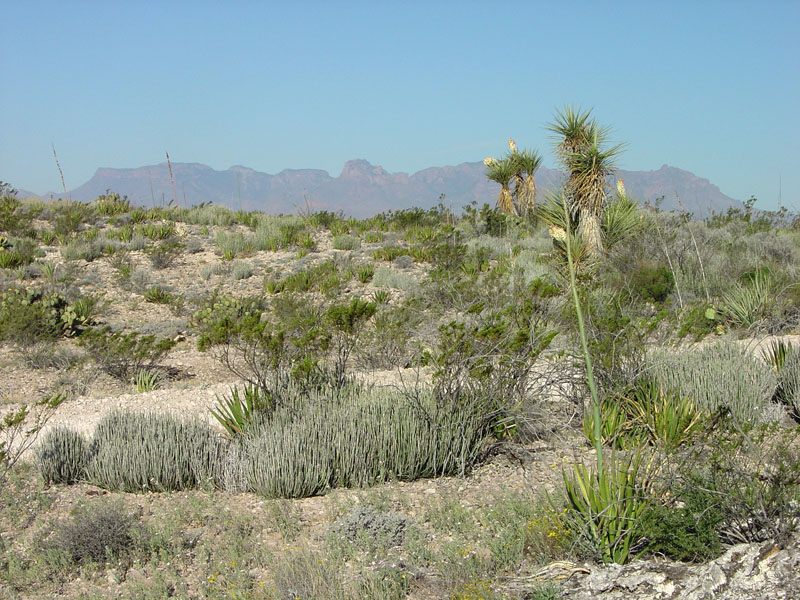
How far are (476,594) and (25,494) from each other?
151 inches

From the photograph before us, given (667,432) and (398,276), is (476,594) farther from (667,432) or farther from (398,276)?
(398,276)

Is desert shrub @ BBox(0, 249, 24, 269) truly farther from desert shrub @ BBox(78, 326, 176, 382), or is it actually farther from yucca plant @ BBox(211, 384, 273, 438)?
yucca plant @ BBox(211, 384, 273, 438)

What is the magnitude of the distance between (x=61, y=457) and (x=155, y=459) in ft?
3.03

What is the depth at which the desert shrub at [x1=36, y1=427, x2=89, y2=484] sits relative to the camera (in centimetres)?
561

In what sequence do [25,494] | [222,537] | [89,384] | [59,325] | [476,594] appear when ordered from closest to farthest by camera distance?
[476,594], [222,537], [25,494], [89,384], [59,325]

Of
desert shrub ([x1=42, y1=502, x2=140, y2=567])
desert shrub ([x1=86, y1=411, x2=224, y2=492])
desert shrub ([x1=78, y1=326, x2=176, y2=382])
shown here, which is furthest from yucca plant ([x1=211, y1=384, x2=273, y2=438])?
desert shrub ([x1=78, y1=326, x2=176, y2=382])

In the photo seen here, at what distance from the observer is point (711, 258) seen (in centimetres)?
1529

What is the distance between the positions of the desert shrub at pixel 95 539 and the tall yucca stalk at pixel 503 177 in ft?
Answer: 61.7

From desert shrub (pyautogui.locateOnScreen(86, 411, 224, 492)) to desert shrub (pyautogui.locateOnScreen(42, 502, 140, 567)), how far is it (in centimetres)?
86

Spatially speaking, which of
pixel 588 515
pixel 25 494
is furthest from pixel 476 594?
pixel 25 494

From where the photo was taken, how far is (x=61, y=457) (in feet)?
18.6

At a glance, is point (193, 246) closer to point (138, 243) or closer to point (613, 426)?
point (138, 243)

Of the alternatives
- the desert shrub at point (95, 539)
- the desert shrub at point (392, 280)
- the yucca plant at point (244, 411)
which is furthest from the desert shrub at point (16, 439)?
the desert shrub at point (392, 280)

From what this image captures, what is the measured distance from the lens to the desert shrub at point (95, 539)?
4203mm
